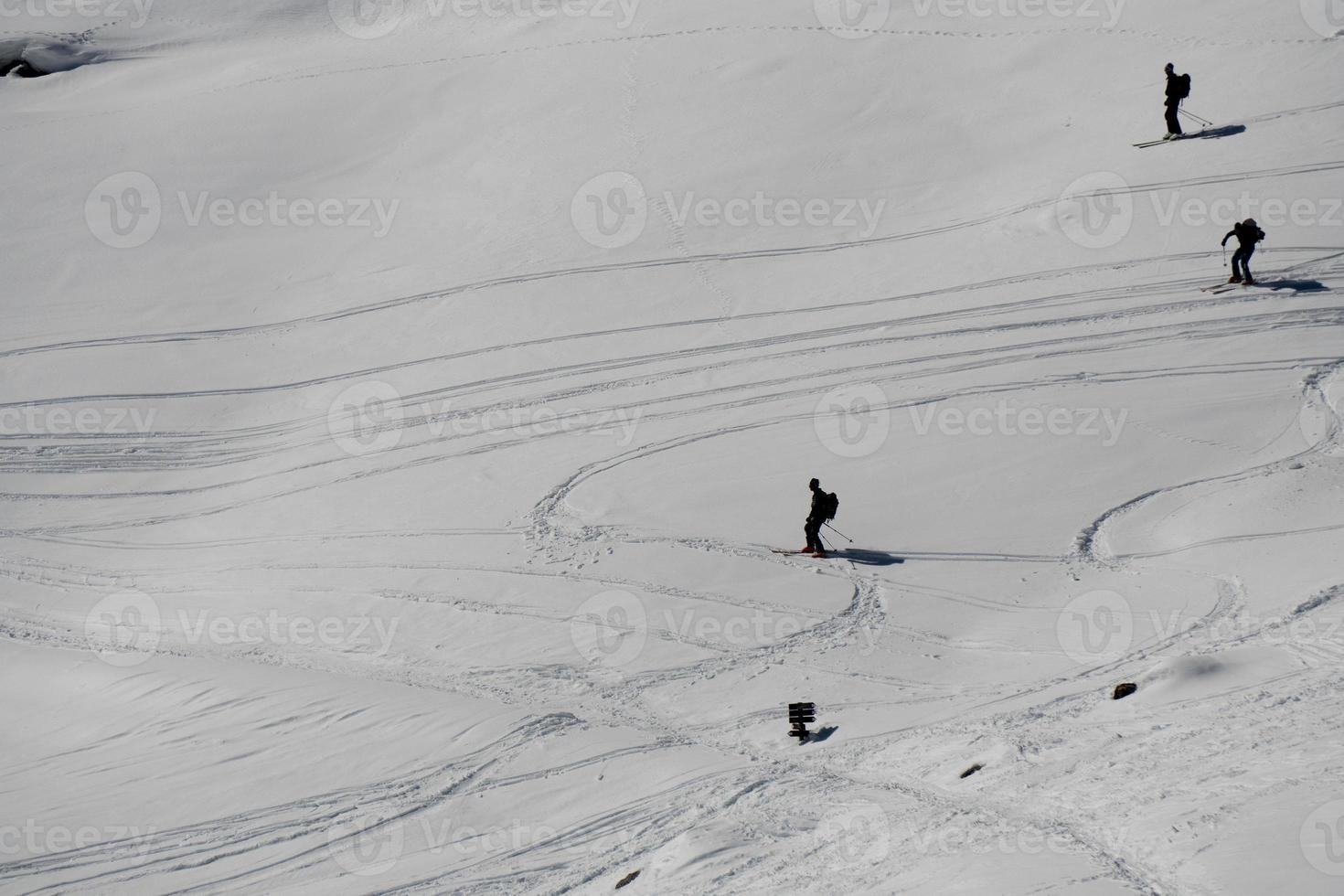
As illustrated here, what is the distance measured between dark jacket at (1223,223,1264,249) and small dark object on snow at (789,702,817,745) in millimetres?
11711

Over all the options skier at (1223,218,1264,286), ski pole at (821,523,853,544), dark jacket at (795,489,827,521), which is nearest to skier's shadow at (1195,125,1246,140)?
skier at (1223,218,1264,286)

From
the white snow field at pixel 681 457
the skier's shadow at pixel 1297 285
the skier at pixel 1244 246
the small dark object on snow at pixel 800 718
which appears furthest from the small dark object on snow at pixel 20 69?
the skier's shadow at pixel 1297 285

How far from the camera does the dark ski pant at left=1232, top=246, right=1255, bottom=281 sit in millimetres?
19547

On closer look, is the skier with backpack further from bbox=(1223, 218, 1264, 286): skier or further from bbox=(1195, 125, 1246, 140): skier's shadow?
bbox=(1195, 125, 1246, 140): skier's shadow

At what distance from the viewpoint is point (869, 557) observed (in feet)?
55.6

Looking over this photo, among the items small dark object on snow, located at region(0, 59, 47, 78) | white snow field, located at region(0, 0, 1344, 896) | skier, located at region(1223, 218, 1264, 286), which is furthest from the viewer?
small dark object on snow, located at region(0, 59, 47, 78)

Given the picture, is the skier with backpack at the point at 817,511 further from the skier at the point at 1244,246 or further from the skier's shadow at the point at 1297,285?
the skier's shadow at the point at 1297,285

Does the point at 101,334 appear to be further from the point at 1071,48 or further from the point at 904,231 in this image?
the point at 1071,48

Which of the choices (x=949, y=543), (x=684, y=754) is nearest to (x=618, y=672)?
(x=684, y=754)

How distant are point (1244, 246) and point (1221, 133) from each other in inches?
199

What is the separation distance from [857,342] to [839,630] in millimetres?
7527

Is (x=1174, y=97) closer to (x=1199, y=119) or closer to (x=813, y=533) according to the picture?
(x=1199, y=119)

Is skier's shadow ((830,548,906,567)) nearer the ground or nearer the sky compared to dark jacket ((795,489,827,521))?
nearer the ground

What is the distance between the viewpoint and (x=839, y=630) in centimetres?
1554
